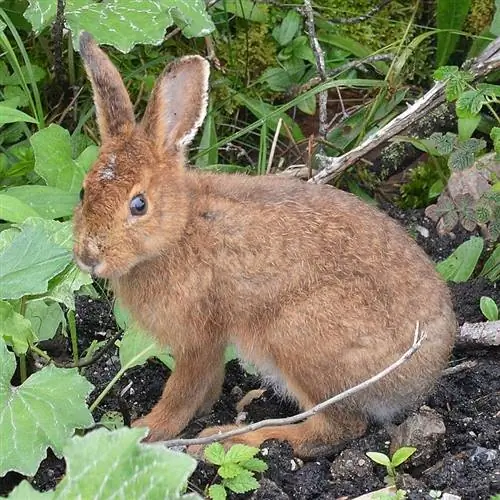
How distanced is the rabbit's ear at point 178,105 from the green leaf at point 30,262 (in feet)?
1.91

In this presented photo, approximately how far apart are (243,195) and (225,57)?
2000mm

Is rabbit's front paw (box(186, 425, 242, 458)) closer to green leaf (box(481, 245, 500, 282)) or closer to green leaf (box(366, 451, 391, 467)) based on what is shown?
green leaf (box(366, 451, 391, 467))

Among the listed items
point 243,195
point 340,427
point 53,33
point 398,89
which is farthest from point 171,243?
point 398,89

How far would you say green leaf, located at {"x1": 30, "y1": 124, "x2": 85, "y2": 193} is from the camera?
188 inches

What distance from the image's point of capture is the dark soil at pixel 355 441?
155 inches

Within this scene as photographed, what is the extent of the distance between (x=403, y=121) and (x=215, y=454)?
2.13 metres

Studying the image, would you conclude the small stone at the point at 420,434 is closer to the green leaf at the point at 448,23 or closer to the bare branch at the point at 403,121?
the bare branch at the point at 403,121

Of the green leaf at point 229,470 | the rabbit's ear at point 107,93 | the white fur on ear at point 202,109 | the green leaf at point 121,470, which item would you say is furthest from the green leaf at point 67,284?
the green leaf at point 121,470

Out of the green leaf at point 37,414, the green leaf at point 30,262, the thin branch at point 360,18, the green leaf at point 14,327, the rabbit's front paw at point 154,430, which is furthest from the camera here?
the thin branch at point 360,18

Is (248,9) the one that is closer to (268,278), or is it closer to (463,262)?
(463,262)

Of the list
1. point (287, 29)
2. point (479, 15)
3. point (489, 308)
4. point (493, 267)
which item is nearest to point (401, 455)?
point (489, 308)

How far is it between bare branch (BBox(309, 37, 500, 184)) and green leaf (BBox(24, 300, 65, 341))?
1404mm

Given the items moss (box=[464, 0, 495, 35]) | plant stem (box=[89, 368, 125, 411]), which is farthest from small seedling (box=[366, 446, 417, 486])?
moss (box=[464, 0, 495, 35])

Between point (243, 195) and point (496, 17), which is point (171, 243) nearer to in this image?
point (243, 195)
